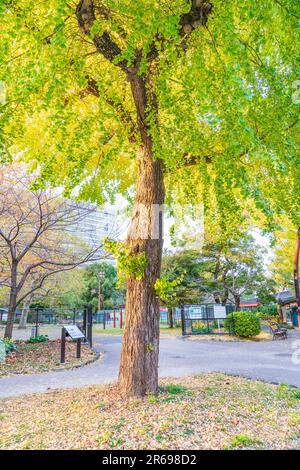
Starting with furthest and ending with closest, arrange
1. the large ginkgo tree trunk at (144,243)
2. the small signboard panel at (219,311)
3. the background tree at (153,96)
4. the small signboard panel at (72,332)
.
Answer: the small signboard panel at (219,311), the small signboard panel at (72,332), the large ginkgo tree trunk at (144,243), the background tree at (153,96)

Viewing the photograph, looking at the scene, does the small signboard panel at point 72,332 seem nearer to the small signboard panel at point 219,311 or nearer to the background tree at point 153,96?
the background tree at point 153,96

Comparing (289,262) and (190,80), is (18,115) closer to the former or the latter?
(190,80)

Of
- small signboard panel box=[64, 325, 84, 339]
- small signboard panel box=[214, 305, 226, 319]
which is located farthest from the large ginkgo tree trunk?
small signboard panel box=[214, 305, 226, 319]

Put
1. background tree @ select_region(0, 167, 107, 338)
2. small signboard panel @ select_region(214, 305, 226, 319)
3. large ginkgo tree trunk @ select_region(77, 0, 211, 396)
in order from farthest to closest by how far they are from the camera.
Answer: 1. small signboard panel @ select_region(214, 305, 226, 319)
2. background tree @ select_region(0, 167, 107, 338)
3. large ginkgo tree trunk @ select_region(77, 0, 211, 396)

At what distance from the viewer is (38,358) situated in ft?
26.5

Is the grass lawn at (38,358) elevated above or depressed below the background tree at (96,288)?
below

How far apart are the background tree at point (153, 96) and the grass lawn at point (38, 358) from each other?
391 centimetres

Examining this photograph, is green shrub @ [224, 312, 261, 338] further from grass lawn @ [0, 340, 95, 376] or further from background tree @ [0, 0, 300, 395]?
background tree @ [0, 0, 300, 395]

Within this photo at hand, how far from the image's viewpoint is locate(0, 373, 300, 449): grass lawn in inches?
113

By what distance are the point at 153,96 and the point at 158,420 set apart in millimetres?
4341

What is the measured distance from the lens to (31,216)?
366 inches

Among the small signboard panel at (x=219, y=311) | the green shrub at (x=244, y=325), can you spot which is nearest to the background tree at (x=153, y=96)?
the green shrub at (x=244, y=325)

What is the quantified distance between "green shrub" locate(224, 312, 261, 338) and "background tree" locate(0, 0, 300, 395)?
10354 millimetres

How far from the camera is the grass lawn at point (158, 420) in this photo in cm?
287
